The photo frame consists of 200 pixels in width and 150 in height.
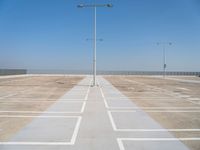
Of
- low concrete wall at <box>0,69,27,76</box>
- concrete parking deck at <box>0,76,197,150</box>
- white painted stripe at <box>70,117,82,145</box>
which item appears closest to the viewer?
concrete parking deck at <box>0,76,197,150</box>

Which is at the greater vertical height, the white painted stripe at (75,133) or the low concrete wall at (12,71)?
the low concrete wall at (12,71)

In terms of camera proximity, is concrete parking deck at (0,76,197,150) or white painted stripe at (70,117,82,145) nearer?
concrete parking deck at (0,76,197,150)

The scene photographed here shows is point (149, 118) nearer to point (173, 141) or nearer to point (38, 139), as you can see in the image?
point (173, 141)

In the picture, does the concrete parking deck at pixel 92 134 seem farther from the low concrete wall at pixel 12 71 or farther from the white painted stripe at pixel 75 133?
the low concrete wall at pixel 12 71

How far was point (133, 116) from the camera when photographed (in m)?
7.71

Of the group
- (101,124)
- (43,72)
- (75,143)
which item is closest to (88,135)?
(75,143)

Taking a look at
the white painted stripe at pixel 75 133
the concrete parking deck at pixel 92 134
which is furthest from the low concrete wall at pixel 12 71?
the white painted stripe at pixel 75 133

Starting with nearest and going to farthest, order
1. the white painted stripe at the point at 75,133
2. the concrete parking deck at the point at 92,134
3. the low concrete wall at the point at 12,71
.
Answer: the concrete parking deck at the point at 92,134 → the white painted stripe at the point at 75,133 → the low concrete wall at the point at 12,71

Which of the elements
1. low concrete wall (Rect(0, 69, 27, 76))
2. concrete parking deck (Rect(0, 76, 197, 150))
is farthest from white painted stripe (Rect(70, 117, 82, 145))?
low concrete wall (Rect(0, 69, 27, 76))

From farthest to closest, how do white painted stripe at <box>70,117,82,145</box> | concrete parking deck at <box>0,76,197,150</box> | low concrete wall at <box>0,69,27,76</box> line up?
1. low concrete wall at <box>0,69,27,76</box>
2. white painted stripe at <box>70,117,82,145</box>
3. concrete parking deck at <box>0,76,197,150</box>

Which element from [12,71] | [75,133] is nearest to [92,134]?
[75,133]

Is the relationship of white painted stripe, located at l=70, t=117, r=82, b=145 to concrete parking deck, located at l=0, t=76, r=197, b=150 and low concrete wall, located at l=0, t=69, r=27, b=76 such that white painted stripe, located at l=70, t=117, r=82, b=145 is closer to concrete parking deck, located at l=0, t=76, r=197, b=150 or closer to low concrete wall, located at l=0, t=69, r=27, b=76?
concrete parking deck, located at l=0, t=76, r=197, b=150

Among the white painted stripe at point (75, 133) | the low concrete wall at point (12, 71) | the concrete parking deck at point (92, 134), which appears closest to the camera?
the concrete parking deck at point (92, 134)

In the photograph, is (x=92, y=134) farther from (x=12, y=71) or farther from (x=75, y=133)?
(x=12, y=71)
